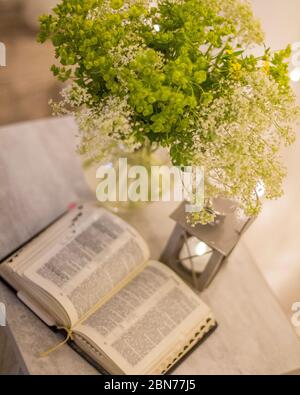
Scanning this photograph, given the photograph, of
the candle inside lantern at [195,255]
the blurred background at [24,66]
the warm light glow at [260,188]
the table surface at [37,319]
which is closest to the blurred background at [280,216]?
the blurred background at [24,66]

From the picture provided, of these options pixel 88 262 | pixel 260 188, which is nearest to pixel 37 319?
pixel 88 262

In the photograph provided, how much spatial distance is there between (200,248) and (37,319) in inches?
17.5

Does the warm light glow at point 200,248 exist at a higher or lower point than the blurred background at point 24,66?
lower

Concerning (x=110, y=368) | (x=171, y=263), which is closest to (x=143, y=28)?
(x=171, y=263)

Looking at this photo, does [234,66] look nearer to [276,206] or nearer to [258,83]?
[258,83]

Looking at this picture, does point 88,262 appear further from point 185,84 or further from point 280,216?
point 280,216

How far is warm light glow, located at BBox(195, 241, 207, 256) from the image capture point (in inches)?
41.9

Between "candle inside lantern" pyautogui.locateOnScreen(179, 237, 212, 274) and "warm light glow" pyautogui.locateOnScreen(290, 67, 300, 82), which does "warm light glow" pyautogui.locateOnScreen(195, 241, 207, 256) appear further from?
"warm light glow" pyautogui.locateOnScreen(290, 67, 300, 82)

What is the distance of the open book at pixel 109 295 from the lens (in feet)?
3.05

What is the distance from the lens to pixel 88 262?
102 cm

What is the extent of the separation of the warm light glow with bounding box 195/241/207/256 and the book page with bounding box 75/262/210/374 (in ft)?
0.29

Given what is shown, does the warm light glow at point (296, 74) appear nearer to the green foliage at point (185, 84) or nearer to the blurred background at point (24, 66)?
the green foliage at point (185, 84)

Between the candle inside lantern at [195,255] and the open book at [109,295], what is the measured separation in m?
0.08

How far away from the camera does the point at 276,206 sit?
1370 mm
